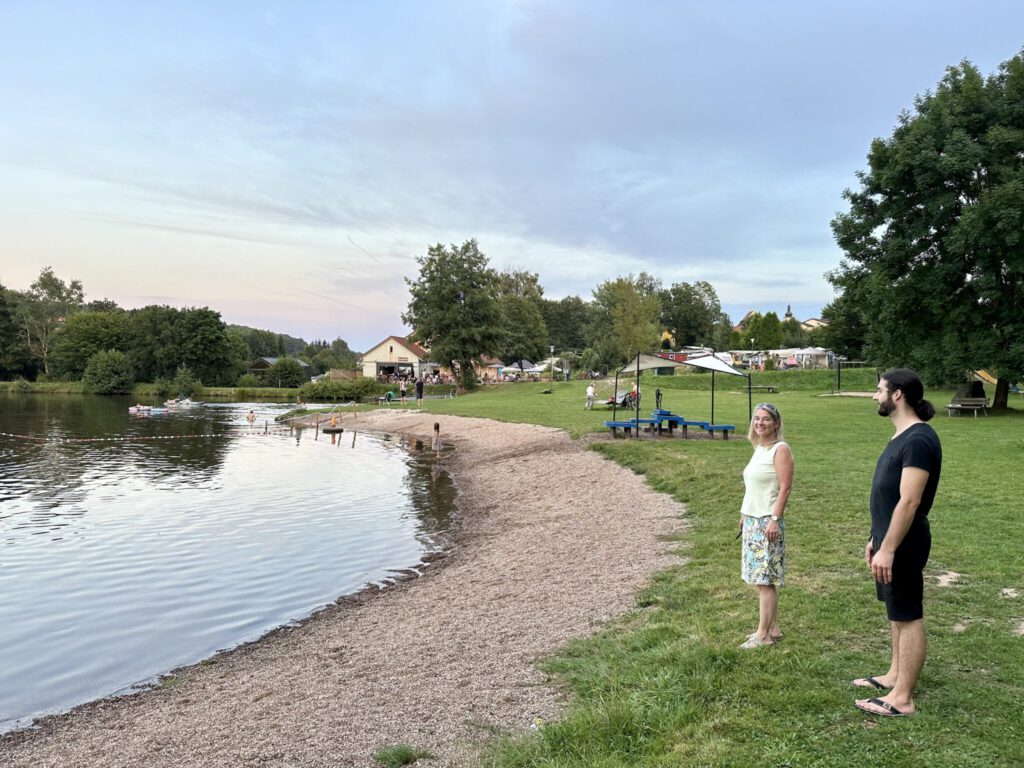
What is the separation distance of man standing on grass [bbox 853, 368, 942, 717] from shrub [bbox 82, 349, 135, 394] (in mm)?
91165

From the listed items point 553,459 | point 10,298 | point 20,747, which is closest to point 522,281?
point 10,298

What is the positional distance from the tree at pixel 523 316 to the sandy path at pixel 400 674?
77392 mm

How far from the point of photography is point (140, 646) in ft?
28.0

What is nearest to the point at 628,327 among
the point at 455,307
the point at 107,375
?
the point at 455,307

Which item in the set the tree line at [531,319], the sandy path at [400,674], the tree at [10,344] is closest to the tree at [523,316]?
the tree line at [531,319]

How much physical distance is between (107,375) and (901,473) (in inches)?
3604

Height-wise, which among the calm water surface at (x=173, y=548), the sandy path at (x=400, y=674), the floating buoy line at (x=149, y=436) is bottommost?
the calm water surface at (x=173, y=548)

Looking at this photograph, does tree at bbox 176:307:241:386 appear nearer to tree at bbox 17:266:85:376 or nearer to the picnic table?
tree at bbox 17:266:85:376

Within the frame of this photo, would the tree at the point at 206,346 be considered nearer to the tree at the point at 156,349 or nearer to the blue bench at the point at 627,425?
the tree at the point at 156,349

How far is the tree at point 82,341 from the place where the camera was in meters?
88.1

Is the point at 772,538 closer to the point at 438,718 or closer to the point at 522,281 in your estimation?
the point at 438,718

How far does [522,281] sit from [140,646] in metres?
102

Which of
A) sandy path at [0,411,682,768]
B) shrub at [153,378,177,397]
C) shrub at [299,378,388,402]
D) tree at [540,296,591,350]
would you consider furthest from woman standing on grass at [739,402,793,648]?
tree at [540,296,591,350]

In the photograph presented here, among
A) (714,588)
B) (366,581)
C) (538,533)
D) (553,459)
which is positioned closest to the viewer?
(714,588)
